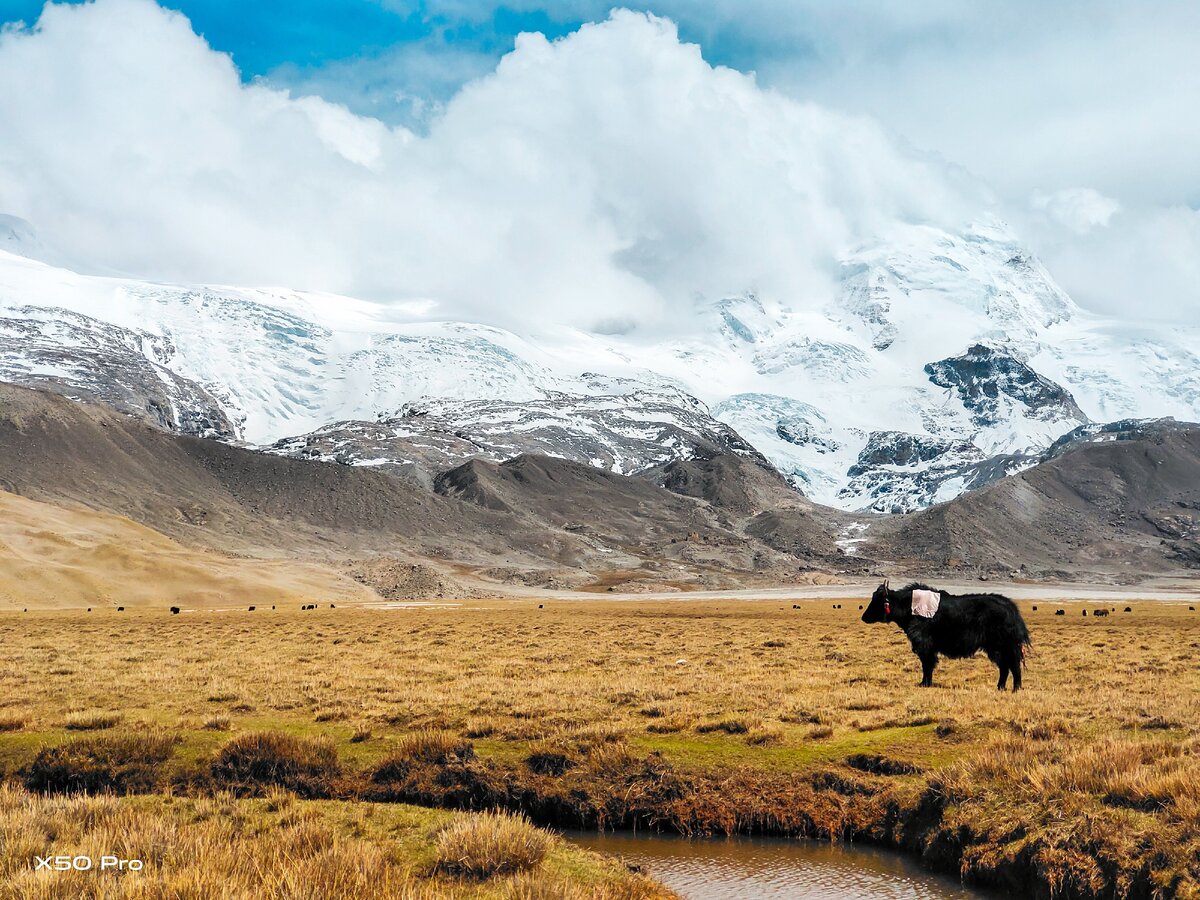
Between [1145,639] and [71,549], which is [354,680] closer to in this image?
[1145,639]

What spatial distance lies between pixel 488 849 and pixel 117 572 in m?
111

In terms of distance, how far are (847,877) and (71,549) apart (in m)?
118

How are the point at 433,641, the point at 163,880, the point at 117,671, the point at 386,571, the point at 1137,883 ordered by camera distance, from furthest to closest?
the point at 386,571, the point at 433,641, the point at 117,671, the point at 1137,883, the point at 163,880

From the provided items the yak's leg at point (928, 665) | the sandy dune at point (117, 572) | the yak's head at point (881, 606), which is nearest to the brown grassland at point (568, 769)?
the yak's leg at point (928, 665)

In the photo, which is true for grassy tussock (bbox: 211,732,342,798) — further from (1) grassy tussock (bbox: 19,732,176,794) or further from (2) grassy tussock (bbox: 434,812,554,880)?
(2) grassy tussock (bbox: 434,812,554,880)

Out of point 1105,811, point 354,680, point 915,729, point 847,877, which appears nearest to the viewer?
point 1105,811

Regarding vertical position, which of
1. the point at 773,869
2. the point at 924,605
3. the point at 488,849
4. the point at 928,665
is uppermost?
the point at 924,605

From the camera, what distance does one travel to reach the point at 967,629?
22547 millimetres

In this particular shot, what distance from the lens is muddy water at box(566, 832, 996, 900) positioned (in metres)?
11.7

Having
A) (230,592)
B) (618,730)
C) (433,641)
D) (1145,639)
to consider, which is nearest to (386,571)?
(230,592)

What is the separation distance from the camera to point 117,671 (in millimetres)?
28453

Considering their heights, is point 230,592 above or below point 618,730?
below

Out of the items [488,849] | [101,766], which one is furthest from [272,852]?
[101,766]

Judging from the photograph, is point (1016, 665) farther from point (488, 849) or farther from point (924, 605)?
point (488, 849)
